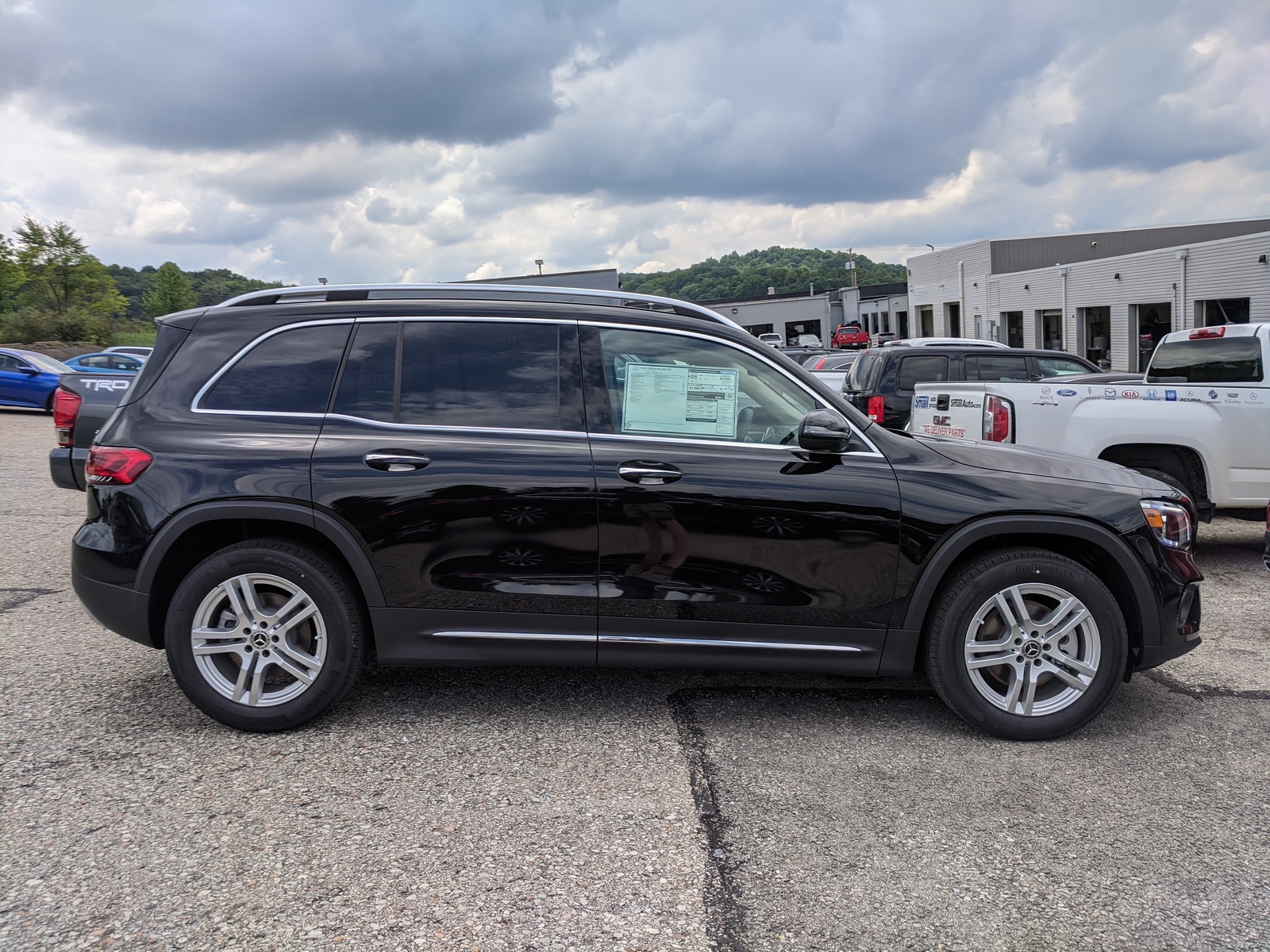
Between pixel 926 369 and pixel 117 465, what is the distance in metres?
9.01

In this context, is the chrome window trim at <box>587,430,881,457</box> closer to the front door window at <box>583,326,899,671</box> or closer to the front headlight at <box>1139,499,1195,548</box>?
the front door window at <box>583,326,899,671</box>

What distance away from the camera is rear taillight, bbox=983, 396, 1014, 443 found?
25.2ft

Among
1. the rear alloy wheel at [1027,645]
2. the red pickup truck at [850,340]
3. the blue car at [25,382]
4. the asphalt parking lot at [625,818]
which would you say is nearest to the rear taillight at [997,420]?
the asphalt parking lot at [625,818]

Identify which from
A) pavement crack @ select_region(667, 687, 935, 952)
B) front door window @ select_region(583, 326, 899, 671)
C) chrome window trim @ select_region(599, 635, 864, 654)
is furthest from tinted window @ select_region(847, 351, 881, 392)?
chrome window trim @ select_region(599, 635, 864, 654)

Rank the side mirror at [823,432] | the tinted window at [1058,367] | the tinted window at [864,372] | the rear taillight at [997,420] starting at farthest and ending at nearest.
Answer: the tinted window at [1058,367] → the tinted window at [864,372] → the rear taillight at [997,420] → the side mirror at [823,432]

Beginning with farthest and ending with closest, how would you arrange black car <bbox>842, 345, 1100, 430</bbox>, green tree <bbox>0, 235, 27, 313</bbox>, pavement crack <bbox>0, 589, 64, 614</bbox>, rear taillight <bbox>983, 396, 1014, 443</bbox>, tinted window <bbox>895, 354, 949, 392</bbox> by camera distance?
green tree <bbox>0, 235, 27, 313</bbox> → tinted window <bbox>895, 354, 949, 392</bbox> → black car <bbox>842, 345, 1100, 430</bbox> → rear taillight <bbox>983, 396, 1014, 443</bbox> → pavement crack <bbox>0, 589, 64, 614</bbox>

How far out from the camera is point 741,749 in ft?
13.0

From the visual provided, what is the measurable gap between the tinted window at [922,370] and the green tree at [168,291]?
301ft

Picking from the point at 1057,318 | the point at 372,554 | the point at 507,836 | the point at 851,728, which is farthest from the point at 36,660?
the point at 1057,318

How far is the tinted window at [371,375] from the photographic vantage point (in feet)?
13.5

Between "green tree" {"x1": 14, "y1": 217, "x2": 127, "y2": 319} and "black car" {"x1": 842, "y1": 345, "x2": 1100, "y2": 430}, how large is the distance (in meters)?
53.6

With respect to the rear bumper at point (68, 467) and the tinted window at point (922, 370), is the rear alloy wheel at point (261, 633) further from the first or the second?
the tinted window at point (922, 370)

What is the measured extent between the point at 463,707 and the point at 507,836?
125cm

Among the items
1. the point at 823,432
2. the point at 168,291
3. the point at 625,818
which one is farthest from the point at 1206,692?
the point at 168,291
